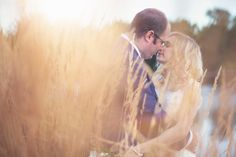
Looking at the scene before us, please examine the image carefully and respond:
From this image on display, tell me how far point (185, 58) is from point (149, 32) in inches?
6.8

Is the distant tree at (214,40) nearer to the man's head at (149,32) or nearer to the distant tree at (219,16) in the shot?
the distant tree at (219,16)

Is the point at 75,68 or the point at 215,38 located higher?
the point at 215,38

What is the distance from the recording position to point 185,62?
7.26 ft

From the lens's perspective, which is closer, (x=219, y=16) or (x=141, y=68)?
(x=141, y=68)

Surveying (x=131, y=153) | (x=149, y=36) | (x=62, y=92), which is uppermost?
(x=149, y=36)

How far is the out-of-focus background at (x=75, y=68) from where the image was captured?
7.36 feet

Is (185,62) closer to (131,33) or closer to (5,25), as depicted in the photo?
(131,33)

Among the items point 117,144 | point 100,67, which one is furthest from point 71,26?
point 117,144

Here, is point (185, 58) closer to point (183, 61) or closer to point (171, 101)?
point (183, 61)

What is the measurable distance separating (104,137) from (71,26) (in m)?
0.47

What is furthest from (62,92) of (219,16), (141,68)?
(219,16)

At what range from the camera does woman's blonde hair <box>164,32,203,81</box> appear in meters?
2.22

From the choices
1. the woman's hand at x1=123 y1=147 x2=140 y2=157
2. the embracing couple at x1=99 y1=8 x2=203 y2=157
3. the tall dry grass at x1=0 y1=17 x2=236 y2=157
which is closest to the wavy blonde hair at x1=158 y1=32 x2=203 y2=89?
the embracing couple at x1=99 y1=8 x2=203 y2=157

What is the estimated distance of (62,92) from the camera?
226cm
